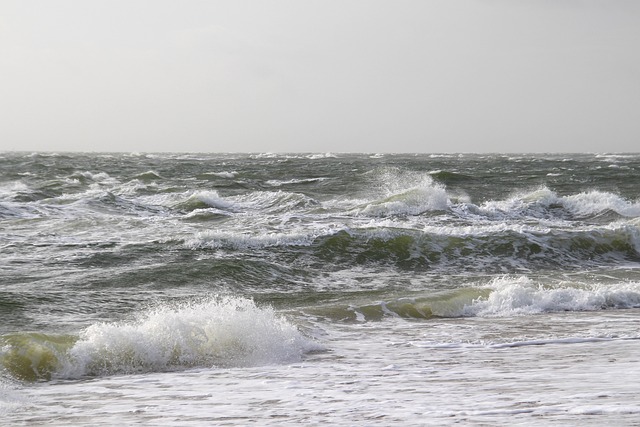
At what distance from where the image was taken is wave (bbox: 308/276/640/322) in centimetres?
994

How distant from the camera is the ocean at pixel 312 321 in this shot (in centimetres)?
542

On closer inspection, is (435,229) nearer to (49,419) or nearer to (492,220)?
(492,220)

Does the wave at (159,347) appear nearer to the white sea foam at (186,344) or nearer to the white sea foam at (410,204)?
the white sea foam at (186,344)

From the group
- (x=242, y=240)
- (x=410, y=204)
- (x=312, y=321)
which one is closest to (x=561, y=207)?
(x=410, y=204)

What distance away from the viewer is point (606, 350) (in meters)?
7.14

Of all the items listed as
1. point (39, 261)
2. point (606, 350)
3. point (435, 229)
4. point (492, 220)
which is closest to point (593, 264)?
point (435, 229)

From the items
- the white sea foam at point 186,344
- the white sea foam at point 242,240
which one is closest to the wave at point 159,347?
the white sea foam at point 186,344

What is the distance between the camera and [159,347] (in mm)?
7348

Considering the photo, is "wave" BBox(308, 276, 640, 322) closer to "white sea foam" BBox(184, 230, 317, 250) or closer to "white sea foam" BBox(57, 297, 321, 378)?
"white sea foam" BBox(57, 297, 321, 378)

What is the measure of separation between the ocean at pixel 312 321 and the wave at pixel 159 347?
0.06 feet

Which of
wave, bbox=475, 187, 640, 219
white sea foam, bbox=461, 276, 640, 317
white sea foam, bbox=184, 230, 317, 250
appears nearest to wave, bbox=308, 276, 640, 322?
white sea foam, bbox=461, 276, 640, 317

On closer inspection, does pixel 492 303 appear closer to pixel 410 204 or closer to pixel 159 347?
pixel 159 347

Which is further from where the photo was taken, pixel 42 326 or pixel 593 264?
pixel 593 264

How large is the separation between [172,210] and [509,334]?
17.5 meters
